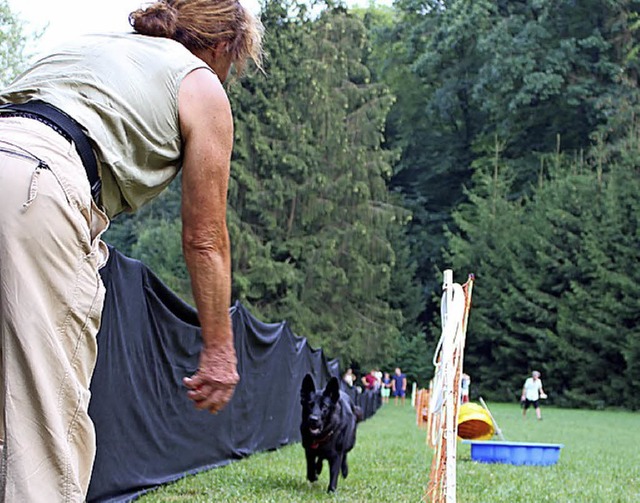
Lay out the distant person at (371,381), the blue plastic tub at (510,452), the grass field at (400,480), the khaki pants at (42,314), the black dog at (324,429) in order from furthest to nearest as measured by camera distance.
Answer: the distant person at (371,381) → the blue plastic tub at (510,452) → the black dog at (324,429) → the grass field at (400,480) → the khaki pants at (42,314)

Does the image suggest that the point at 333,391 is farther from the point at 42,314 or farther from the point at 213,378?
the point at 42,314

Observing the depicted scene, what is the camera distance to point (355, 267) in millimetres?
40812

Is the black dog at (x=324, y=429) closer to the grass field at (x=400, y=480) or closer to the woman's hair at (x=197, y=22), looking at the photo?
the grass field at (x=400, y=480)

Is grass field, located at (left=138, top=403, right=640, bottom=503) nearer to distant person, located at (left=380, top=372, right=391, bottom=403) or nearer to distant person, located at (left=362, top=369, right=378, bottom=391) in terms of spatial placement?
distant person, located at (left=362, top=369, right=378, bottom=391)

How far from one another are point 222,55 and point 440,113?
50765 millimetres

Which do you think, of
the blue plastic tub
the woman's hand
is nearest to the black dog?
the blue plastic tub

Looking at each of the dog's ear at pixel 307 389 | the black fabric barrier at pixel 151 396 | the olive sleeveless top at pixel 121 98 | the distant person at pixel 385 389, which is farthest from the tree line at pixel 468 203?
the olive sleeveless top at pixel 121 98

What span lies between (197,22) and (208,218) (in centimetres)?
56

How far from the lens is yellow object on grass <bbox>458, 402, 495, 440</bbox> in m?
13.0

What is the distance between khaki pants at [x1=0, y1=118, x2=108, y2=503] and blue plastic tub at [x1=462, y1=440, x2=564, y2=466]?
924 cm

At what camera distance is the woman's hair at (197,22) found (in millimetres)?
2576

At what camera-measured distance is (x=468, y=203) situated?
5253 cm

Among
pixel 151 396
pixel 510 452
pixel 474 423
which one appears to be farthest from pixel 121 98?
pixel 474 423

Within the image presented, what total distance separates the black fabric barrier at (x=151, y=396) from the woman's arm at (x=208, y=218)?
3.55 meters
